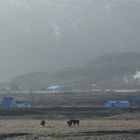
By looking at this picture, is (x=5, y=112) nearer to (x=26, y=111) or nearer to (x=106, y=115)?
(x=26, y=111)

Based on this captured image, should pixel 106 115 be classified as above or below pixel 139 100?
below

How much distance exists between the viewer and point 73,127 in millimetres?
51188

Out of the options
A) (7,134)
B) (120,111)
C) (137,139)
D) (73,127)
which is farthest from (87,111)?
(137,139)

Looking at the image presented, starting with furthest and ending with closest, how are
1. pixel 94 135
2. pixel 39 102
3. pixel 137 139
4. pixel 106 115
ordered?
pixel 39 102
pixel 106 115
pixel 94 135
pixel 137 139

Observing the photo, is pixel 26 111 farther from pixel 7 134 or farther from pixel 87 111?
pixel 7 134

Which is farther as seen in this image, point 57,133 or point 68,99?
point 68,99

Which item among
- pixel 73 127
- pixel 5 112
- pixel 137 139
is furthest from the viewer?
pixel 5 112

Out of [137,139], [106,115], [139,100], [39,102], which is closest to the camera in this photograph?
[137,139]

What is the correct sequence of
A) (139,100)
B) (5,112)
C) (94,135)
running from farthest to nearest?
(139,100)
(5,112)
(94,135)

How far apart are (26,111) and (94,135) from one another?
38.5 meters

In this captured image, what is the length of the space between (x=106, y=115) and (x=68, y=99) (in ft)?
144

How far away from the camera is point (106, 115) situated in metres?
73.2

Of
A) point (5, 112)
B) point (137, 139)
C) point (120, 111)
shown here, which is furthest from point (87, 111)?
point (137, 139)

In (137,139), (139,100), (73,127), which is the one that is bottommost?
(137,139)
